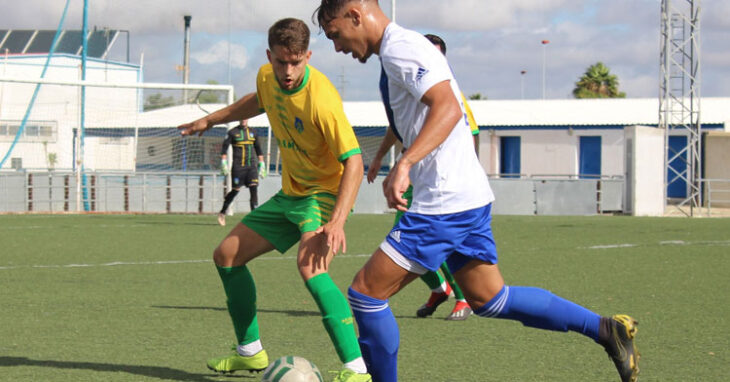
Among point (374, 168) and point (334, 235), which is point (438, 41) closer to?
point (374, 168)

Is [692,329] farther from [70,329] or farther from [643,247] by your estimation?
[643,247]

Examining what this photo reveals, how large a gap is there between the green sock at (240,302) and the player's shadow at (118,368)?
10.1 inches

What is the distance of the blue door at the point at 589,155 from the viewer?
3841cm

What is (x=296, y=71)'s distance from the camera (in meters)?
4.73

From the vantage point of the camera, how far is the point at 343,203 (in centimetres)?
445

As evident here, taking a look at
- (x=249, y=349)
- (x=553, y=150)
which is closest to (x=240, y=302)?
(x=249, y=349)

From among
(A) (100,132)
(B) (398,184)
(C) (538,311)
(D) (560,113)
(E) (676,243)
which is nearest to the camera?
(B) (398,184)

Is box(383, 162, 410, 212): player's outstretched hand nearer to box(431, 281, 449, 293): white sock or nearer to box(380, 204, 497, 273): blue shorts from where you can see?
box(380, 204, 497, 273): blue shorts

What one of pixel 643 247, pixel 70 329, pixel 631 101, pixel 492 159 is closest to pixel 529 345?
pixel 70 329

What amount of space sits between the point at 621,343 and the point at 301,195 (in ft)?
5.82

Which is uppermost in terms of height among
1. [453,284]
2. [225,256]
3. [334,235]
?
[334,235]

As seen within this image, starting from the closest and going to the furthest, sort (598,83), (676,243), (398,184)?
(398,184)
(676,243)
(598,83)

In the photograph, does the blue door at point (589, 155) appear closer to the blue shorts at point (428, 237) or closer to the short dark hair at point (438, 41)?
the short dark hair at point (438, 41)

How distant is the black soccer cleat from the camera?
14.8 ft
